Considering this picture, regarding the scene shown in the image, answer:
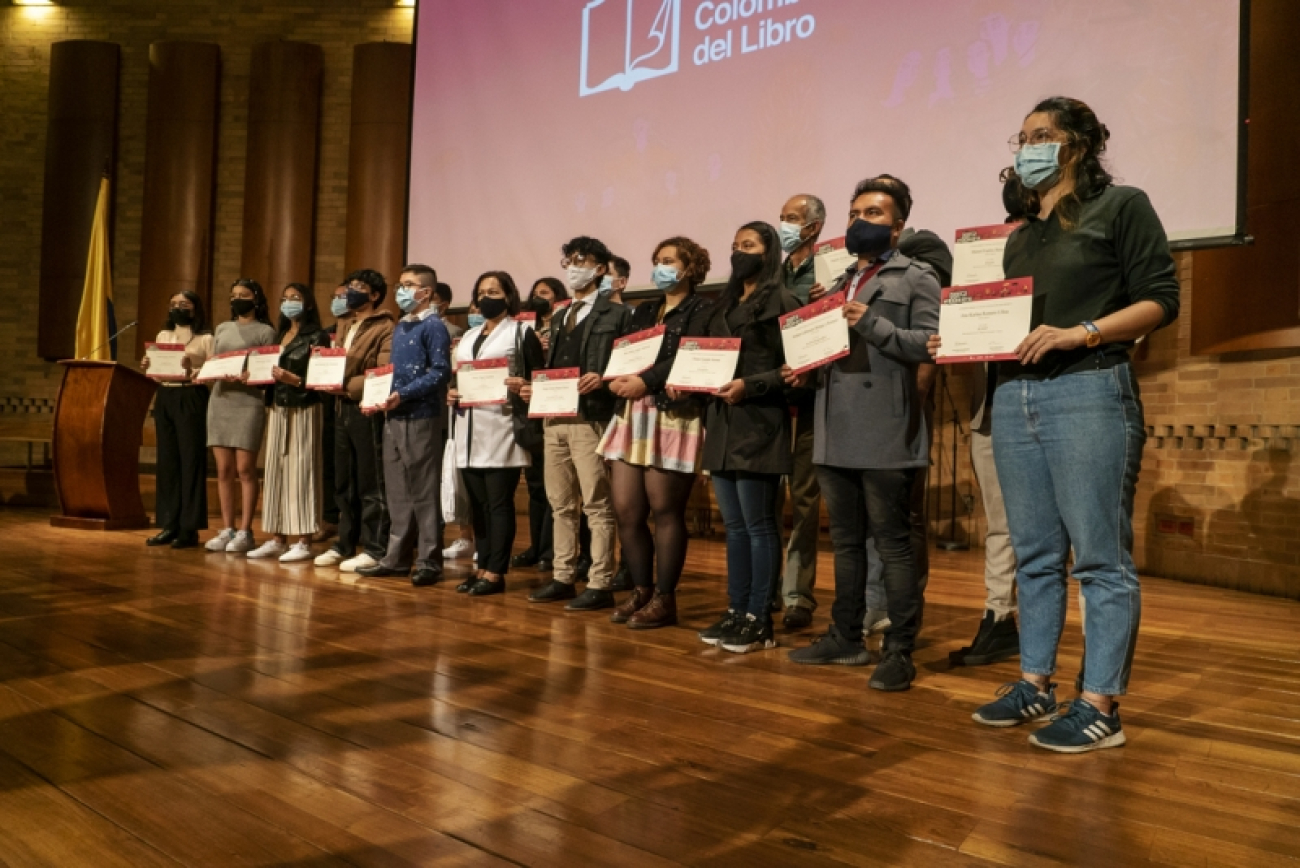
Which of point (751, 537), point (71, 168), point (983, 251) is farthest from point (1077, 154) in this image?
point (71, 168)

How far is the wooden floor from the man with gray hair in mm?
298

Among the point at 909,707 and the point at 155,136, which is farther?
the point at 155,136

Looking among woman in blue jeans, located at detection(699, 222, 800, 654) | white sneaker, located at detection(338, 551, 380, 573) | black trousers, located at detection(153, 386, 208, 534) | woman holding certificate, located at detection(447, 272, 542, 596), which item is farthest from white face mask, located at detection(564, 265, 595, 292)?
black trousers, located at detection(153, 386, 208, 534)

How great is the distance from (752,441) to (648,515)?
0.69m

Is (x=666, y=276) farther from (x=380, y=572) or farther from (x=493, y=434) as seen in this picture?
(x=380, y=572)

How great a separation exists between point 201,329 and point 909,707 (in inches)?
197

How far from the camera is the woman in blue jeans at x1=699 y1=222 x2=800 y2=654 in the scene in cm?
340

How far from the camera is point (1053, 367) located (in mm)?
2414

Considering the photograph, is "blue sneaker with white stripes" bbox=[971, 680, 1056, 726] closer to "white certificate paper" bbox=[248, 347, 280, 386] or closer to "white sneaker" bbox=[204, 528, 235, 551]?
"white certificate paper" bbox=[248, 347, 280, 386]

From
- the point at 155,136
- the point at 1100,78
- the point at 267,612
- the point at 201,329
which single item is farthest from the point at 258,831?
the point at 155,136

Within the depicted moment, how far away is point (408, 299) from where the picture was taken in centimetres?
486

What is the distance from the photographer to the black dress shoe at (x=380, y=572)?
16.4 feet

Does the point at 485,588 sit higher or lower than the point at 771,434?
lower

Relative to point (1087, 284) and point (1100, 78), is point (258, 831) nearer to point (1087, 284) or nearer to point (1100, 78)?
point (1087, 284)
